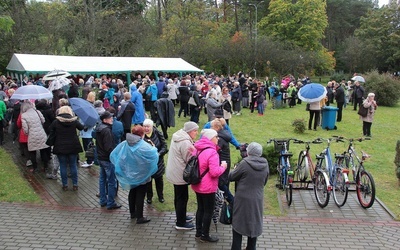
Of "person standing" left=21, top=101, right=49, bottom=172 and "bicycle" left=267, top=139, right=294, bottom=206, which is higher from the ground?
"person standing" left=21, top=101, right=49, bottom=172

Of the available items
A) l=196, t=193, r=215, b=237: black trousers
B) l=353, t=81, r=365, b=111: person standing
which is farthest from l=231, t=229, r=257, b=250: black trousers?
l=353, t=81, r=365, b=111: person standing

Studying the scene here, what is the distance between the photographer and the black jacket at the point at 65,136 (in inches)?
301

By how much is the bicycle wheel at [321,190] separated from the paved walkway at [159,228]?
0.14 meters

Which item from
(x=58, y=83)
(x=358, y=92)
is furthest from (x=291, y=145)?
(x=358, y=92)

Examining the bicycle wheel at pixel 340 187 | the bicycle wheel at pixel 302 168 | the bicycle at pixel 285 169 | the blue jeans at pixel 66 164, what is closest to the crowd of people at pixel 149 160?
the blue jeans at pixel 66 164

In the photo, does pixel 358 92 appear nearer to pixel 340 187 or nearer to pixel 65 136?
pixel 340 187

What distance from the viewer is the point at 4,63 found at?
2853cm

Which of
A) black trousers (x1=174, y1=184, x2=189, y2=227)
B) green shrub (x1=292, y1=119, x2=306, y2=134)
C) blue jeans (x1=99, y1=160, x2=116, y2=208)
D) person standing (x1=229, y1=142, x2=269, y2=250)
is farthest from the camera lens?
green shrub (x1=292, y1=119, x2=306, y2=134)

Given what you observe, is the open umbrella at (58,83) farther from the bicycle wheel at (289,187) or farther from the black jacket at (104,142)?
the bicycle wheel at (289,187)

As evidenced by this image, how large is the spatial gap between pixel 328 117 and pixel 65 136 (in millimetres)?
10428

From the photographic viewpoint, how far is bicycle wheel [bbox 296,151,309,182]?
8094 mm

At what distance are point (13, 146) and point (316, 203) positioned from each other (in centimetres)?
900

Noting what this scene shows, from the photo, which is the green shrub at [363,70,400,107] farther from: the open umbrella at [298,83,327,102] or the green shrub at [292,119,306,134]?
the green shrub at [292,119,306,134]

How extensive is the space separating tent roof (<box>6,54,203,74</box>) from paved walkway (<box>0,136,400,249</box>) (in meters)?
13.8
